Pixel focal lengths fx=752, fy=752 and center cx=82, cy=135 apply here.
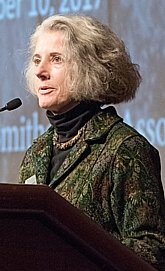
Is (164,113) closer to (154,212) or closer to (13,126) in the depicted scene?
(13,126)

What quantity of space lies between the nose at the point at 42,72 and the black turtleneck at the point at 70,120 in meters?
0.08

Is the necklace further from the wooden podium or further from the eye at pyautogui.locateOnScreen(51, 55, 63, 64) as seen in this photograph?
the wooden podium

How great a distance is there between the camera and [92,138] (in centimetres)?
148

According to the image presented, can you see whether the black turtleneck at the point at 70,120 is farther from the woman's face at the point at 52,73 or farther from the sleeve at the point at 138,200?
the sleeve at the point at 138,200

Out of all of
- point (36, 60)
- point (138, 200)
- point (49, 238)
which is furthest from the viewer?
point (36, 60)

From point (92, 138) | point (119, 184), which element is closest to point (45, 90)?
point (92, 138)

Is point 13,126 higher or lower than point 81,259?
higher

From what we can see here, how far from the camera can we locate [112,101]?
1.55 m

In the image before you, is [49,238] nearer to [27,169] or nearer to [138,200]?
[138,200]

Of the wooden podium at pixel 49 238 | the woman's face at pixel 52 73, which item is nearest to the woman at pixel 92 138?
the woman's face at pixel 52 73

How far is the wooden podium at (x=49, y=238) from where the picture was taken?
2.28 ft

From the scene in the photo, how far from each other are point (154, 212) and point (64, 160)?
24 centimetres

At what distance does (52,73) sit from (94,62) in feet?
0.30

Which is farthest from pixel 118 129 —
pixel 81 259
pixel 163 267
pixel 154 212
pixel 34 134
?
pixel 34 134
